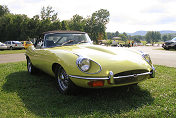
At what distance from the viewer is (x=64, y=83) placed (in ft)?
12.1

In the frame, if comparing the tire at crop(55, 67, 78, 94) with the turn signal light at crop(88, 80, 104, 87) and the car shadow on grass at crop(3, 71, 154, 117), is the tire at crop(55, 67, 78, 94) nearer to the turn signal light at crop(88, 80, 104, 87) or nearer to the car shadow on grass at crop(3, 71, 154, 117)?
the car shadow on grass at crop(3, 71, 154, 117)

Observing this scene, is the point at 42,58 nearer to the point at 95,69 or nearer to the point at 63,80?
the point at 63,80

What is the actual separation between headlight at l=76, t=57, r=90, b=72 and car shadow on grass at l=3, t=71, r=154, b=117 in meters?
0.62

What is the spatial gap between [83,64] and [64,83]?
2.57ft

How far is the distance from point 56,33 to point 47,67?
1.16 m

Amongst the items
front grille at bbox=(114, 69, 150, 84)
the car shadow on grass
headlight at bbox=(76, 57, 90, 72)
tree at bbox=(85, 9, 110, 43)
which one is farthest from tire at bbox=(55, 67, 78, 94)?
tree at bbox=(85, 9, 110, 43)

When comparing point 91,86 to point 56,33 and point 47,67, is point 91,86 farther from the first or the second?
point 56,33

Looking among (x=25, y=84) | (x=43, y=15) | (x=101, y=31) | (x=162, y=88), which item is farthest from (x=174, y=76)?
(x=101, y=31)

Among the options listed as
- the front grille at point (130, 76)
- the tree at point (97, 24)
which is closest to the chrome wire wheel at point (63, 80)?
the front grille at point (130, 76)

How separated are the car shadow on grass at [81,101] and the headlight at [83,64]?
2.03 ft

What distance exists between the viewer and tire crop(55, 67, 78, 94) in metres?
3.36

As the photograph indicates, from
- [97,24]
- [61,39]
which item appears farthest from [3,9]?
[61,39]

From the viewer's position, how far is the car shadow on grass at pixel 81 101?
2.83m

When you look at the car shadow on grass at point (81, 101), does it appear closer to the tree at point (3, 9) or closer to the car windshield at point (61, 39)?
the car windshield at point (61, 39)
